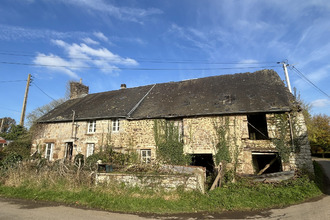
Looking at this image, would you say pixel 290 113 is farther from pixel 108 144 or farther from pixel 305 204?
pixel 108 144

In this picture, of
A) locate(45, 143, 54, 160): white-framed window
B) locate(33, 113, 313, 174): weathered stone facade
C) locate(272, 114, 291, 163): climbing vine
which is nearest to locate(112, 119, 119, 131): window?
locate(33, 113, 313, 174): weathered stone facade

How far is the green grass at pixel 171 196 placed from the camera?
6941 millimetres

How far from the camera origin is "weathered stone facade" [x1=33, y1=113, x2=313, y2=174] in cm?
1045

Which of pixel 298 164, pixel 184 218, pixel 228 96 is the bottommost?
pixel 184 218

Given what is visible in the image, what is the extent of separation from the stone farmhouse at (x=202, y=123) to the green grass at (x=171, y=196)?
2.37 meters

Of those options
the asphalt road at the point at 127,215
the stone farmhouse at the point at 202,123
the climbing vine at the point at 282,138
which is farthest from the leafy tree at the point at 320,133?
the asphalt road at the point at 127,215

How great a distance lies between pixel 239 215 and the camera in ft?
20.8

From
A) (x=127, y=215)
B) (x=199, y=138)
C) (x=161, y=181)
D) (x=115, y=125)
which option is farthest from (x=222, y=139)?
(x=115, y=125)

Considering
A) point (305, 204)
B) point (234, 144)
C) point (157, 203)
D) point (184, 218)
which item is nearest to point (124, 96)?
point (234, 144)

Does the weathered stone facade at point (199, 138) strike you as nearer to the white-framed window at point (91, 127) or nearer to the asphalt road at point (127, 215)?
the white-framed window at point (91, 127)

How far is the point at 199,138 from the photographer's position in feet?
40.1

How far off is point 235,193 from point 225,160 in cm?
341

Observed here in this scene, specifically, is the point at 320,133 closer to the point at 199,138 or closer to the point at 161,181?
the point at 199,138

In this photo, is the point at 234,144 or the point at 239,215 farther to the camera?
the point at 234,144
